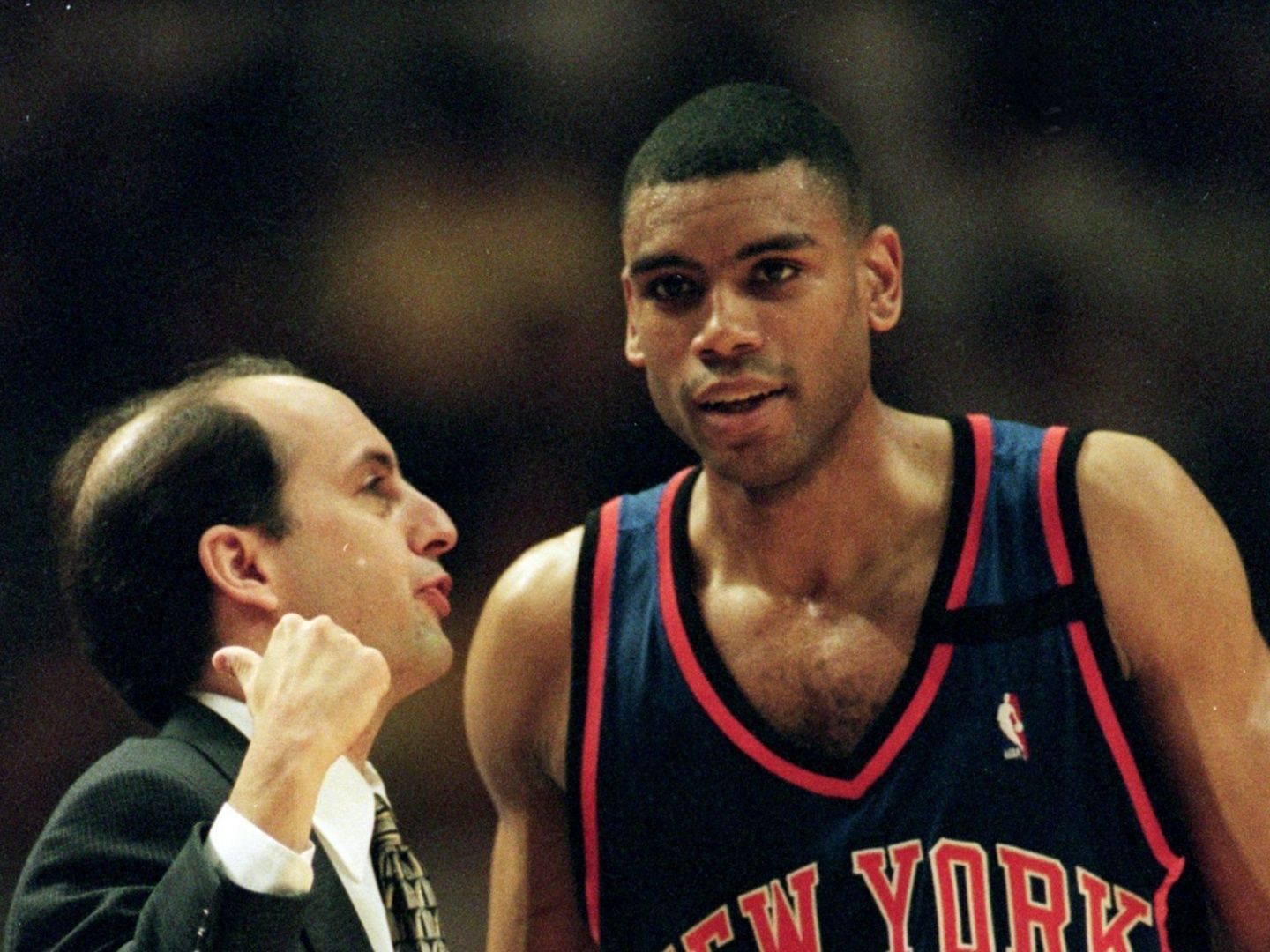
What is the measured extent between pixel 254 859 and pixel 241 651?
19 centimetres

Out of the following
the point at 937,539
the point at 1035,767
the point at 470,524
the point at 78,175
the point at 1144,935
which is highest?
the point at 78,175

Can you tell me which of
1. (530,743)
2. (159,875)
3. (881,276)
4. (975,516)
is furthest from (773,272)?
(159,875)

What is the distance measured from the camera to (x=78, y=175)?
2.51 meters

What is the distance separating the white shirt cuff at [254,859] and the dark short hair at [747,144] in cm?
74

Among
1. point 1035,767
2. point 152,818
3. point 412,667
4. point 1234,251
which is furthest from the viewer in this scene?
point 1234,251

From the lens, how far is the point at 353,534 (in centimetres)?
143

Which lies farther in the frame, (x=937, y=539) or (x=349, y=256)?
(x=349, y=256)

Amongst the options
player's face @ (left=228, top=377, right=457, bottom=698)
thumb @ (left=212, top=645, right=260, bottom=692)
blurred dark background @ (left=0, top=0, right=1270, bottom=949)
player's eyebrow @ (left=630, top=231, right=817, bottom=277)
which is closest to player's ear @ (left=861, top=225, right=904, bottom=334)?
player's eyebrow @ (left=630, top=231, right=817, bottom=277)

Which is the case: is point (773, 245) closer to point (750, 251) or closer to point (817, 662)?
point (750, 251)

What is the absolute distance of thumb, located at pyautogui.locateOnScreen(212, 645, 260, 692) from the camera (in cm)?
122

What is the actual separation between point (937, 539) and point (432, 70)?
4.31 feet

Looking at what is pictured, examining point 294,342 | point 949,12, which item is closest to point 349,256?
point 294,342

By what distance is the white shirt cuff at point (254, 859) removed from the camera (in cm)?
109

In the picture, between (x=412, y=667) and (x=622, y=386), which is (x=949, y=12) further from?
(x=412, y=667)
